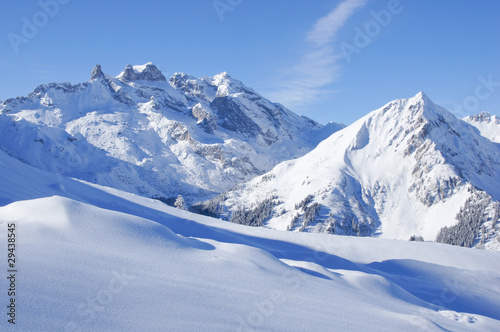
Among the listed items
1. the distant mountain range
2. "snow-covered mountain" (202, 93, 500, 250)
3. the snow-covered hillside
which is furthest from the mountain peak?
the snow-covered hillside

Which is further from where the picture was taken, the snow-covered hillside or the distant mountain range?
the distant mountain range

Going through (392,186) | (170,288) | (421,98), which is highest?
(421,98)

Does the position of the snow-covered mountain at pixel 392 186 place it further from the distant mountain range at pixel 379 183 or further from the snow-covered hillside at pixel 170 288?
the snow-covered hillside at pixel 170 288

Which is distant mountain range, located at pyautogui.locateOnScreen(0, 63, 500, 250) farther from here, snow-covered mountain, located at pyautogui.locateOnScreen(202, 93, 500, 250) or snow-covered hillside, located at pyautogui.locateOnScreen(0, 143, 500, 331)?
snow-covered hillside, located at pyautogui.locateOnScreen(0, 143, 500, 331)

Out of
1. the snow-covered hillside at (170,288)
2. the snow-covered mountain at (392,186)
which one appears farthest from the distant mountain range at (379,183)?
the snow-covered hillside at (170,288)

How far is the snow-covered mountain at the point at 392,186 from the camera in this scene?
115688 millimetres

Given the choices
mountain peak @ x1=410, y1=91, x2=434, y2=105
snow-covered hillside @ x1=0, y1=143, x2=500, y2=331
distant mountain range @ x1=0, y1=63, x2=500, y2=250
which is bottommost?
snow-covered hillside @ x1=0, y1=143, x2=500, y2=331

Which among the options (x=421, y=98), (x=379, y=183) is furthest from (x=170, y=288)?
(x=421, y=98)

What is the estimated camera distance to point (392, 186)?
13900 centimetres

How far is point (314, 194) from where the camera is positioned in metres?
134

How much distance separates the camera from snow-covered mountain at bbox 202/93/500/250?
380 ft

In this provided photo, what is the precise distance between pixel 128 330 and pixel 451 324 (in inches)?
651

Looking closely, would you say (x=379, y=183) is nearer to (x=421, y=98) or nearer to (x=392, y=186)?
(x=392, y=186)

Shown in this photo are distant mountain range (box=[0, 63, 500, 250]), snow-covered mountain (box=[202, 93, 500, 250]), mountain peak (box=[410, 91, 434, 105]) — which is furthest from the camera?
mountain peak (box=[410, 91, 434, 105])
